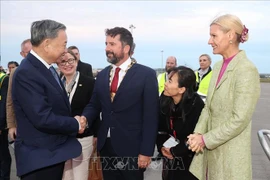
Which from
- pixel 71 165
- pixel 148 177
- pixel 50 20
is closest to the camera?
pixel 50 20

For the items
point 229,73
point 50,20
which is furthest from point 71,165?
point 229,73

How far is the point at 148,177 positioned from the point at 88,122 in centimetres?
215

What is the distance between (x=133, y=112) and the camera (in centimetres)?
323

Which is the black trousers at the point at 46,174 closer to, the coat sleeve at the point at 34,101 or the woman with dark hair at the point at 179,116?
the coat sleeve at the point at 34,101

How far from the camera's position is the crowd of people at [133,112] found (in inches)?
97.4

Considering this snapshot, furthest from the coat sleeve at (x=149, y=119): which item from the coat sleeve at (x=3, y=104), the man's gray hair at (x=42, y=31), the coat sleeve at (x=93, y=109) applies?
the coat sleeve at (x=3, y=104)

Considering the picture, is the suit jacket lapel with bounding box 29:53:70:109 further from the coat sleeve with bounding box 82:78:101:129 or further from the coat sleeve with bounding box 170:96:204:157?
the coat sleeve with bounding box 170:96:204:157

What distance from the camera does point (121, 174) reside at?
3.35 m

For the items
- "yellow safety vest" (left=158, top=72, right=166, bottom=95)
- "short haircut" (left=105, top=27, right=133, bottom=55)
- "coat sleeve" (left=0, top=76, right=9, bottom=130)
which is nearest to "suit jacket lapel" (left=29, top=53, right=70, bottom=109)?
"short haircut" (left=105, top=27, right=133, bottom=55)

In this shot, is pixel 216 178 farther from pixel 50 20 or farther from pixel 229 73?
pixel 50 20

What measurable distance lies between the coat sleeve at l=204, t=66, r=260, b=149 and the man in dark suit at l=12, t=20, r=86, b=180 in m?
1.21

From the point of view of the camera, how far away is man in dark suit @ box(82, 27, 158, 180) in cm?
319

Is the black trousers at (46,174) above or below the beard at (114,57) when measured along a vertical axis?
below

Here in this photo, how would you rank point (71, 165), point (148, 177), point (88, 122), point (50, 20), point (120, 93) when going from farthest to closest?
point (148, 177)
point (71, 165)
point (88, 122)
point (120, 93)
point (50, 20)
